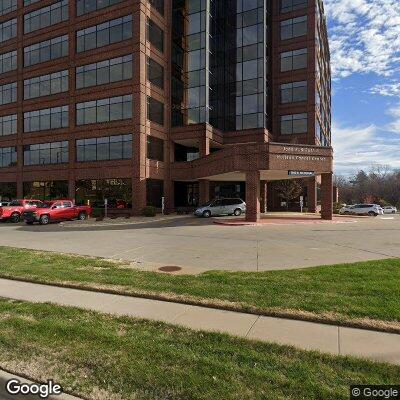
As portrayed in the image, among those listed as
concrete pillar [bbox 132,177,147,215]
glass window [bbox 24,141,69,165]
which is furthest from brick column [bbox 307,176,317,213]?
glass window [bbox 24,141,69,165]

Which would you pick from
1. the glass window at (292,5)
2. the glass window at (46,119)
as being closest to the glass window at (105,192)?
the glass window at (46,119)

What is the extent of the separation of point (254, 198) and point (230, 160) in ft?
11.3

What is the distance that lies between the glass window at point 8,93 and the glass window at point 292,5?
3367 cm

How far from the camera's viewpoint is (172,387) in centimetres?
371

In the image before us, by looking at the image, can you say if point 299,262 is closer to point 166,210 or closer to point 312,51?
point 166,210

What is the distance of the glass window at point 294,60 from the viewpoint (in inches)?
1686

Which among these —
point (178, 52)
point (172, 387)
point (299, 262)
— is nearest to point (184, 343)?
point (172, 387)

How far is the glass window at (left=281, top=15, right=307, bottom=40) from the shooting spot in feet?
141

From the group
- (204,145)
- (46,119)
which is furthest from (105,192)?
(46,119)

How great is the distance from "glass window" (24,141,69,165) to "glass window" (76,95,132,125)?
352 centimetres

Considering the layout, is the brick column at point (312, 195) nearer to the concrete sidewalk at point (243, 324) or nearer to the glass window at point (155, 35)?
the glass window at point (155, 35)

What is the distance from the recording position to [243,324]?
18.0ft

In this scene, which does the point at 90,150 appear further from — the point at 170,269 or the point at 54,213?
the point at 170,269

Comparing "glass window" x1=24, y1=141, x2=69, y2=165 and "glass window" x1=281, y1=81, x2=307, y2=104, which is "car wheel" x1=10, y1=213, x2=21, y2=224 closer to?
"glass window" x1=24, y1=141, x2=69, y2=165
